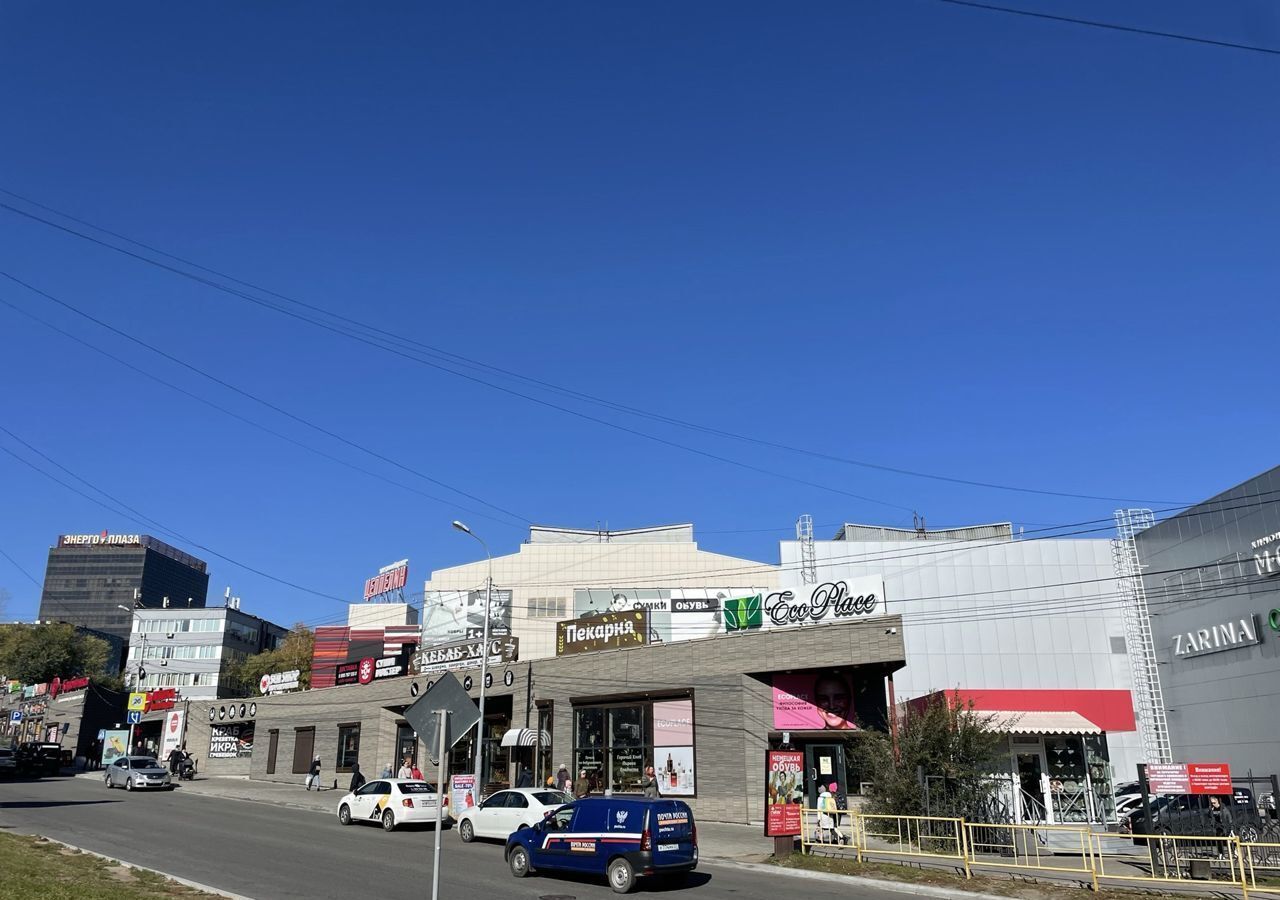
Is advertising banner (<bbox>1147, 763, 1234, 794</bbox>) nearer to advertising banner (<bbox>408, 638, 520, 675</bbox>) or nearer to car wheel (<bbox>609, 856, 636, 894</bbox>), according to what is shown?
car wheel (<bbox>609, 856, 636, 894</bbox>)

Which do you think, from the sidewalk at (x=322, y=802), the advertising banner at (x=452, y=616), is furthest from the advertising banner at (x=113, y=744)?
the advertising banner at (x=452, y=616)

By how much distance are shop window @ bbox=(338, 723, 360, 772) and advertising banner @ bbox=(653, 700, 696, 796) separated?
65.9ft

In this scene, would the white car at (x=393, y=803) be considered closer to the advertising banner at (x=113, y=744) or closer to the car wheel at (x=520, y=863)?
the car wheel at (x=520, y=863)

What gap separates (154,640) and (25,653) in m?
14.8

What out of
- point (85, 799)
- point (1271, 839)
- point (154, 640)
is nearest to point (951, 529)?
point (1271, 839)

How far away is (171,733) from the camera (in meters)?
61.3

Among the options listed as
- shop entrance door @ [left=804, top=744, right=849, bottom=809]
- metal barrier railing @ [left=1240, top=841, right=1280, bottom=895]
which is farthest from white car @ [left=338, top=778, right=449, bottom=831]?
metal barrier railing @ [left=1240, top=841, right=1280, bottom=895]

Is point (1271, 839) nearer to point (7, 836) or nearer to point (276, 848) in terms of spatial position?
point (276, 848)

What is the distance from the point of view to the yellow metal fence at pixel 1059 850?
15.9m

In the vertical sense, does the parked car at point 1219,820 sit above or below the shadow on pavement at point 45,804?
above

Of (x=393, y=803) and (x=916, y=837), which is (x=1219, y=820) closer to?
(x=916, y=837)

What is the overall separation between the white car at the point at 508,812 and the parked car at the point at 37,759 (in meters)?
37.9

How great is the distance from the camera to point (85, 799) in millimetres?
33281

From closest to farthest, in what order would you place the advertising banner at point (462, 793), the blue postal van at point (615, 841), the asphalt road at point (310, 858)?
the asphalt road at point (310, 858)
the blue postal van at point (615, 841)
the advertising banner at point (462, 793)
